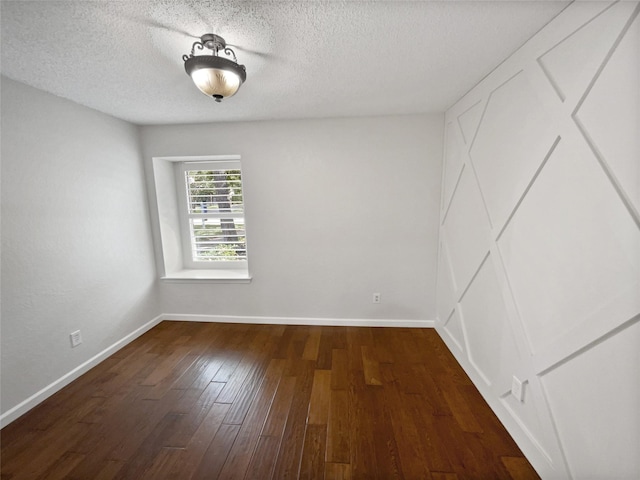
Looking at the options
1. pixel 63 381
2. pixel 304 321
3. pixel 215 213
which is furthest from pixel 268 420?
→ pixel 215 213

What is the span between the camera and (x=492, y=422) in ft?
5.19

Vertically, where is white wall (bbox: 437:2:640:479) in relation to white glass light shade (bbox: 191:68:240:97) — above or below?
below

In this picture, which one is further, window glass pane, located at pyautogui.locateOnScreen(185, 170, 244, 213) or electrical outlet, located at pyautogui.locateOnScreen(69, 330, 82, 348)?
window glass pane, located at pyautogui.locateOnScreen(185, 170, 244, 213)

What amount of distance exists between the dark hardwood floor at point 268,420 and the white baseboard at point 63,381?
50 millimetres

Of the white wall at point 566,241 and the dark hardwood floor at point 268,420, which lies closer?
the white wall at point 566,241

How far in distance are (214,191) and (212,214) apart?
0.99ft

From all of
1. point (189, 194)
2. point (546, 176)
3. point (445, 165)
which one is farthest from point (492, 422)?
point (189, 194)

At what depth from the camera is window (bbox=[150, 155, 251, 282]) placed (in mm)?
2938

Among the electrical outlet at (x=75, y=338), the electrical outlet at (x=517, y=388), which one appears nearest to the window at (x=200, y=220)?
the electrical outlet at (x=75, y=338)

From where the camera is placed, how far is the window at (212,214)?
10.1 feet

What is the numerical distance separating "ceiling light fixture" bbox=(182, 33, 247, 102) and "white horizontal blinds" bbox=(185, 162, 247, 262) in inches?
67.7

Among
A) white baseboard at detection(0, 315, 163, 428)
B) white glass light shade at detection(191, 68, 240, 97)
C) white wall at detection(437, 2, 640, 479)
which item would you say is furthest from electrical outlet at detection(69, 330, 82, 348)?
white wall at detection(437, 2, 640, 479)

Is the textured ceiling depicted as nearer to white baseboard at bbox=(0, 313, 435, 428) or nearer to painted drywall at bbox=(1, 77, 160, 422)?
painted drywall at bbox=(1, 77, 160, 422)

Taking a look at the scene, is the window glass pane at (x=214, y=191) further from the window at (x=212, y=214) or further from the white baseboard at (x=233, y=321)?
the white baseboard at (x=233, y=321)
